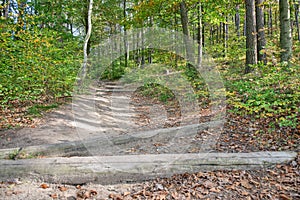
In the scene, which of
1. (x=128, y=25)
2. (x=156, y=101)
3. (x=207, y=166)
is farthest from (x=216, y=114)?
(x=128, y=25)

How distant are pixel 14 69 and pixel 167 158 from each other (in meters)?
6.60

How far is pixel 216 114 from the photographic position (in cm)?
613

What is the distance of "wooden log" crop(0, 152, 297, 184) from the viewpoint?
11.1 ft

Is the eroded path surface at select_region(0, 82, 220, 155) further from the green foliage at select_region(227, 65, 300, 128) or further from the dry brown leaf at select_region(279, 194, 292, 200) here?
the dry brown leaf at select_region(279, 194, 292, 200)

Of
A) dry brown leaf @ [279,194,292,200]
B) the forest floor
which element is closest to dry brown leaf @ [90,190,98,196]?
the forest floor

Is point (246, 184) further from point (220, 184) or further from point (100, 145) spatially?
point (100, 145)

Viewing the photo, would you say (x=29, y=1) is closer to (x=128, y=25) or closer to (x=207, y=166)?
(x=128, y=25)

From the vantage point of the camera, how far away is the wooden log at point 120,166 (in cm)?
340

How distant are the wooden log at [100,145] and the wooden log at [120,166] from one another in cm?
57

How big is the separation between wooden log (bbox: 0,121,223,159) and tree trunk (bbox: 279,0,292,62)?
10.9ft

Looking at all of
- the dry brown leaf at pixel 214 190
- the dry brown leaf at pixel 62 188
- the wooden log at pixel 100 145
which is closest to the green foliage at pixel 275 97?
the wooden log at pixel 100 145

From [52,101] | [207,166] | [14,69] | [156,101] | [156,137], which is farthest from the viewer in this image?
[156,101]

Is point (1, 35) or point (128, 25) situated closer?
point (1, 35)

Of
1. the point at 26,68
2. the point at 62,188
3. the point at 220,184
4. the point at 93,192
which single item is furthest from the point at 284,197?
the point at 26,68
